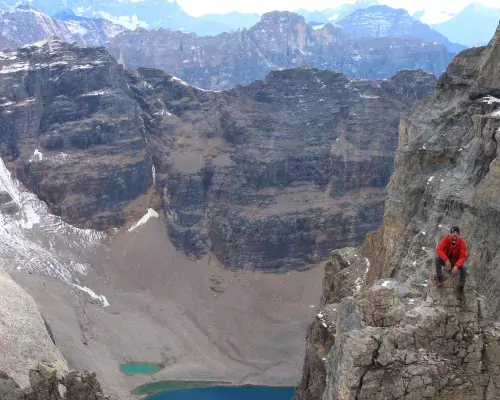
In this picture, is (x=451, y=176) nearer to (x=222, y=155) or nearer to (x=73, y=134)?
(x=222, y=155)

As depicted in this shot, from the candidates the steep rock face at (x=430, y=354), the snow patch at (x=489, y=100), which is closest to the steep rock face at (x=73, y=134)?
the snow patch at (x=489, y=100)

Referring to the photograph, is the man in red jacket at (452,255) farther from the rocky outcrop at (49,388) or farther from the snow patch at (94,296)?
the snow patch at (94,296)

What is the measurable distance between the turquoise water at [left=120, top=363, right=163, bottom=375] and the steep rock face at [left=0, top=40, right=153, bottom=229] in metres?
42.9

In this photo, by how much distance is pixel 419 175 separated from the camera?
45.8 meters

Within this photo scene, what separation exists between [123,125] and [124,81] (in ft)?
44.4

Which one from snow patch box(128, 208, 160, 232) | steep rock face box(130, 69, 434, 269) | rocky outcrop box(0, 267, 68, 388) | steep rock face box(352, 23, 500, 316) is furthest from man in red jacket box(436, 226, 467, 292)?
snow patch box(128, 208, 160, 232)

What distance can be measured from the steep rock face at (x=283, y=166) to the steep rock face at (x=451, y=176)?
207 feet

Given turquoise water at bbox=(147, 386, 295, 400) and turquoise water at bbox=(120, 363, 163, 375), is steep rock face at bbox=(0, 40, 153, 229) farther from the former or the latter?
turquoise water at bbox=(147, 386, 295, 400)

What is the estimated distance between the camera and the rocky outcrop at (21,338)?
62822 mm

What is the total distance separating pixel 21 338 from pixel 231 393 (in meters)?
30.5

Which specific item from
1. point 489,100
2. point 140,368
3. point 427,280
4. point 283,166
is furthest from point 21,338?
point 283,166

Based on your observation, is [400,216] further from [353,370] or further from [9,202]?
[9,202]

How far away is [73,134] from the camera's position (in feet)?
406

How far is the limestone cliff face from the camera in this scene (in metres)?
116
